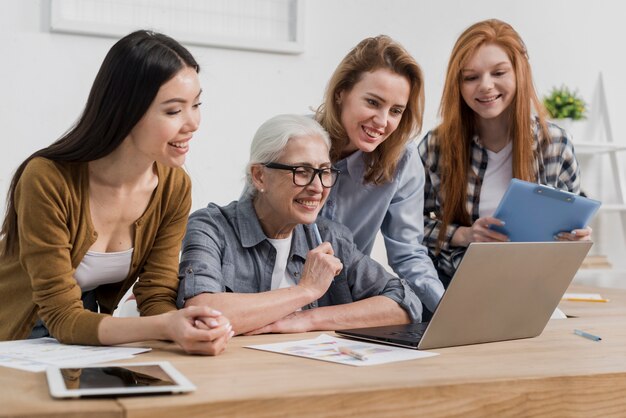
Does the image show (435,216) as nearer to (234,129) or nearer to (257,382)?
(234,129)

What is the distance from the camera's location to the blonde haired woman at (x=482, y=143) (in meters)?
2.65

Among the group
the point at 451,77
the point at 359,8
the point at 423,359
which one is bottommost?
the point at 423,359

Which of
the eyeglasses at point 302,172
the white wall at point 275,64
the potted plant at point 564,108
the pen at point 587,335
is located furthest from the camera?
the potted plant at point 564,108

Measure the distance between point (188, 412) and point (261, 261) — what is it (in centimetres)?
98

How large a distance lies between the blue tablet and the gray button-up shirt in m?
0.37

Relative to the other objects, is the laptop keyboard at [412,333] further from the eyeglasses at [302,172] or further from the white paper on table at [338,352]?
the eyeglasses at [302,172]

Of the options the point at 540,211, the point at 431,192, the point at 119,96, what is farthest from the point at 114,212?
the point at 431,192

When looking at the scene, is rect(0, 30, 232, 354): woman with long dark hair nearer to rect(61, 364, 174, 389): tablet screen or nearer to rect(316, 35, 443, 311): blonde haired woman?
rect(61, 364, 174, 389): tablet screen

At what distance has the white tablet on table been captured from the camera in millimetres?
1088

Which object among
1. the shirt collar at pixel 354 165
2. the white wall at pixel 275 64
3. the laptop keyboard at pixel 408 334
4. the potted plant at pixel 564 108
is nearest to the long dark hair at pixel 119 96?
the laptop keyboard at pixel 408 334

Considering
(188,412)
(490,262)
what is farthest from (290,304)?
(188,412)

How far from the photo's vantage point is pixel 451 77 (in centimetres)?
269

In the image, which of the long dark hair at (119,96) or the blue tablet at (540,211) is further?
the blue tablet at (540,211)

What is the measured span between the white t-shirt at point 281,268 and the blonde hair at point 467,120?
0.82 m
